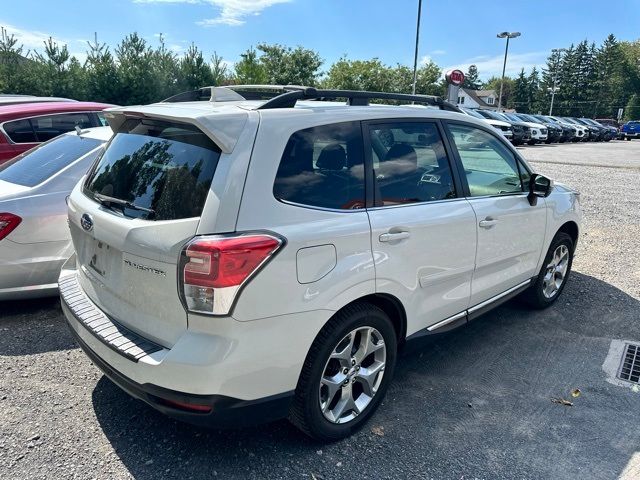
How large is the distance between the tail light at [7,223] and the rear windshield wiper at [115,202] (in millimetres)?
1367

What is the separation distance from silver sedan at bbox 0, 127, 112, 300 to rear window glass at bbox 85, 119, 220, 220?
124 cm

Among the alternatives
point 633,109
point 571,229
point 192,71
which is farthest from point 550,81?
point 571,229

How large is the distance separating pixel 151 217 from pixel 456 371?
243 cm

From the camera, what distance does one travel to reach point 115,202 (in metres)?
2.66

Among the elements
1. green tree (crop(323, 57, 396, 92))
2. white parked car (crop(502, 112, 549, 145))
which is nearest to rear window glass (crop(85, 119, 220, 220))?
white parked car (crop(502, 112, 549, 145))

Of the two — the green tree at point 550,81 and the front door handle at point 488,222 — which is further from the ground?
the green tree at point 550,81

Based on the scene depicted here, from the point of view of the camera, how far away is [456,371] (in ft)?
11.8

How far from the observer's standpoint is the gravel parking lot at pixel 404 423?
2.58m

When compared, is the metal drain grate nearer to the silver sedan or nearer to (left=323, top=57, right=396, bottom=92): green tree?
the silver sedan

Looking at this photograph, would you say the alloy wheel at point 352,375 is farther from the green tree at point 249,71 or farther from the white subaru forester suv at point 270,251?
the green tree at point 249,71

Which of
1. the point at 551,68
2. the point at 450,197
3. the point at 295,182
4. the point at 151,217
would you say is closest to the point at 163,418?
the point at 151,217

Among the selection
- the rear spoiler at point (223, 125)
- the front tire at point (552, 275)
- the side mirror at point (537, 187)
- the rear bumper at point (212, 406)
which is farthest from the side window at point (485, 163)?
the rear bumper at point (212, 406)

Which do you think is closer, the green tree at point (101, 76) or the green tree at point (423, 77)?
the green tree at point (101, 76)

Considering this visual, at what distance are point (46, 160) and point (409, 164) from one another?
330 cm
